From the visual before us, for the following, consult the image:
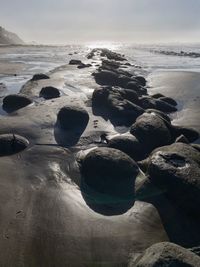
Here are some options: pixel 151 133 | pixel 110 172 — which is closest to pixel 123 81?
pixel 151 133

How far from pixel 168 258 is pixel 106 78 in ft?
57.9

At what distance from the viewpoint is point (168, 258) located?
4785 mm

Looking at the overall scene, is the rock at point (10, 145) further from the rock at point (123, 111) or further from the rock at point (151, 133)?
the rock at point (123, 111)

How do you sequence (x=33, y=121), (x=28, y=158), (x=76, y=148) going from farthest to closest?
(x=33, y=121)
(x=76, y=148)
(x=28, y=158)

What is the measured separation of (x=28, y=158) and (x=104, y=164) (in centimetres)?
229

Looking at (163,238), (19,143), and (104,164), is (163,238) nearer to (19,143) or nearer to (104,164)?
(104,164)

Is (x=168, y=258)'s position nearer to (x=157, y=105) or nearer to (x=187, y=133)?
(x=187, y=133)

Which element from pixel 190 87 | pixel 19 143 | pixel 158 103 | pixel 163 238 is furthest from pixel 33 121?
pixel 190 87

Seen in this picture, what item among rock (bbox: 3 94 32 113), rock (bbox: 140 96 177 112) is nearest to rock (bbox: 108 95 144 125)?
rock (bbox: 140 96 177 112)

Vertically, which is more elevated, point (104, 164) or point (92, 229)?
point (104, 164)

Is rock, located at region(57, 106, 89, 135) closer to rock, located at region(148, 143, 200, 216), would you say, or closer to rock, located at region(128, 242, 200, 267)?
rock, located at region(148, 143, 200, 216)

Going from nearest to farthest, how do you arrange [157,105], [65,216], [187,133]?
[65,216] → [187,133] → [157,105]

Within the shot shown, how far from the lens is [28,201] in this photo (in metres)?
7.04

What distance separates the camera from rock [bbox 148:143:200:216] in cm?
698
